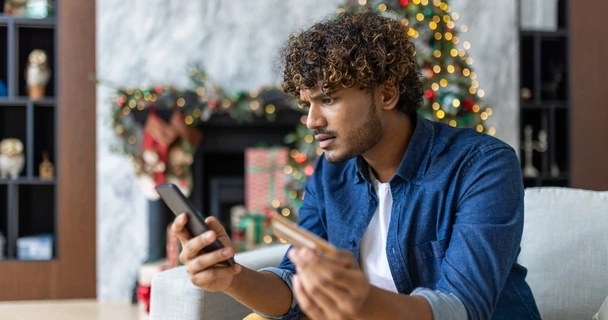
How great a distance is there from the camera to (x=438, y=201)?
1252mm

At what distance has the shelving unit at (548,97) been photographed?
4.16 meters

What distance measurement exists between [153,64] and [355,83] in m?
2.72

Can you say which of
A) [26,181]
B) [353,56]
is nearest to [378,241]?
[353,56]

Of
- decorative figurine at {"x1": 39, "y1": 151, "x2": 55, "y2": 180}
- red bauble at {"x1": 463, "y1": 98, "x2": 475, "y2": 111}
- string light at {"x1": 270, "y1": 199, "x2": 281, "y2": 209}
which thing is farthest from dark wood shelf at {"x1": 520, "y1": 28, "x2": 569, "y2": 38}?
decorative figurine at {"x1": 39, "y1": 151, "x2": 55, "y2": 180}

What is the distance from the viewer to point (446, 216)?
4.05 feet

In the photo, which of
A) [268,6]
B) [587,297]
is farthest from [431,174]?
[268,6]

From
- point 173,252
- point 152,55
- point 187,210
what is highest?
point 152,55

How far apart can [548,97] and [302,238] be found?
3.84 m

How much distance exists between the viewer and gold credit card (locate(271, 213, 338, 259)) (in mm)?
765

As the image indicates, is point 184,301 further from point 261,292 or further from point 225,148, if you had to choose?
point 225,148

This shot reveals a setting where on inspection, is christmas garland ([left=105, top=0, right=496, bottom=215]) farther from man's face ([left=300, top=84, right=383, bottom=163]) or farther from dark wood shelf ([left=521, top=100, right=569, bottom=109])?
man's face ([left=300, top=84, right=383, bottom=163])

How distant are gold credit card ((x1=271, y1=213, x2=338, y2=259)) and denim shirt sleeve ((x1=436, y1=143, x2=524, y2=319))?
365 mm

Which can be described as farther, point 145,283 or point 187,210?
point 145,283

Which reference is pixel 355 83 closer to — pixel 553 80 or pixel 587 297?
pixel 587 297
